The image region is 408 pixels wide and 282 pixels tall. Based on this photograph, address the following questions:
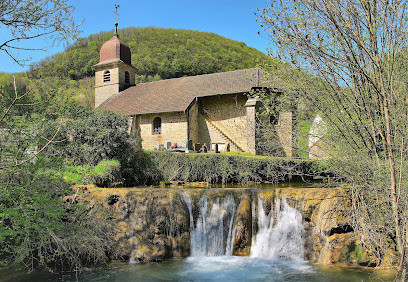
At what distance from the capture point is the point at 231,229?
28.2 ft

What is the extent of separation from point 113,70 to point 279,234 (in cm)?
2360

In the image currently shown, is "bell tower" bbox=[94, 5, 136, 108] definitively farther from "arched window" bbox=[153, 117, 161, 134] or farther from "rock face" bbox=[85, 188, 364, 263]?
"rock face" bbox=[85, 188, 364, 263]

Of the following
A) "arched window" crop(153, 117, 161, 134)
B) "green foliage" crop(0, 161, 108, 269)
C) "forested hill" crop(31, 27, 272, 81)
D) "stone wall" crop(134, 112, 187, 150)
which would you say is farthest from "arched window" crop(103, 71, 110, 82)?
"green foliage" crop(0, 161, 108, 269)

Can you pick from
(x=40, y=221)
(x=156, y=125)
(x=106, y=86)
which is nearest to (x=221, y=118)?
(x=156, y=125)

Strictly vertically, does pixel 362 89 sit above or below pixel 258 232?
above

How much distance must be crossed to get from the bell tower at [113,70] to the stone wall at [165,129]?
6.40 meters

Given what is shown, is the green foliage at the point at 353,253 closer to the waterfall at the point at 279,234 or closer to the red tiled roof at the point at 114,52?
the waterfall at the point at 279,234

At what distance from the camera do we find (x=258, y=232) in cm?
852

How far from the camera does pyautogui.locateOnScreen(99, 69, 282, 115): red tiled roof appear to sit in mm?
21500

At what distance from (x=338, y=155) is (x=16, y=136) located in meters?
6.17

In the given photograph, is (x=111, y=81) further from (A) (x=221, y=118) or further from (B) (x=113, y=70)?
(A) (x=221, y=118)

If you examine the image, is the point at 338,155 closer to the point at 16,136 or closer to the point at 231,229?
the point at 231,229

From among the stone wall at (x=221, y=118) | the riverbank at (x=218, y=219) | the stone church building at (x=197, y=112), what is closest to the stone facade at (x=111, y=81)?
the stone church building at (x=197, y=112)

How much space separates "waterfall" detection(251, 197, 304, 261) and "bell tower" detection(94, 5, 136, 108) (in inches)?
878
